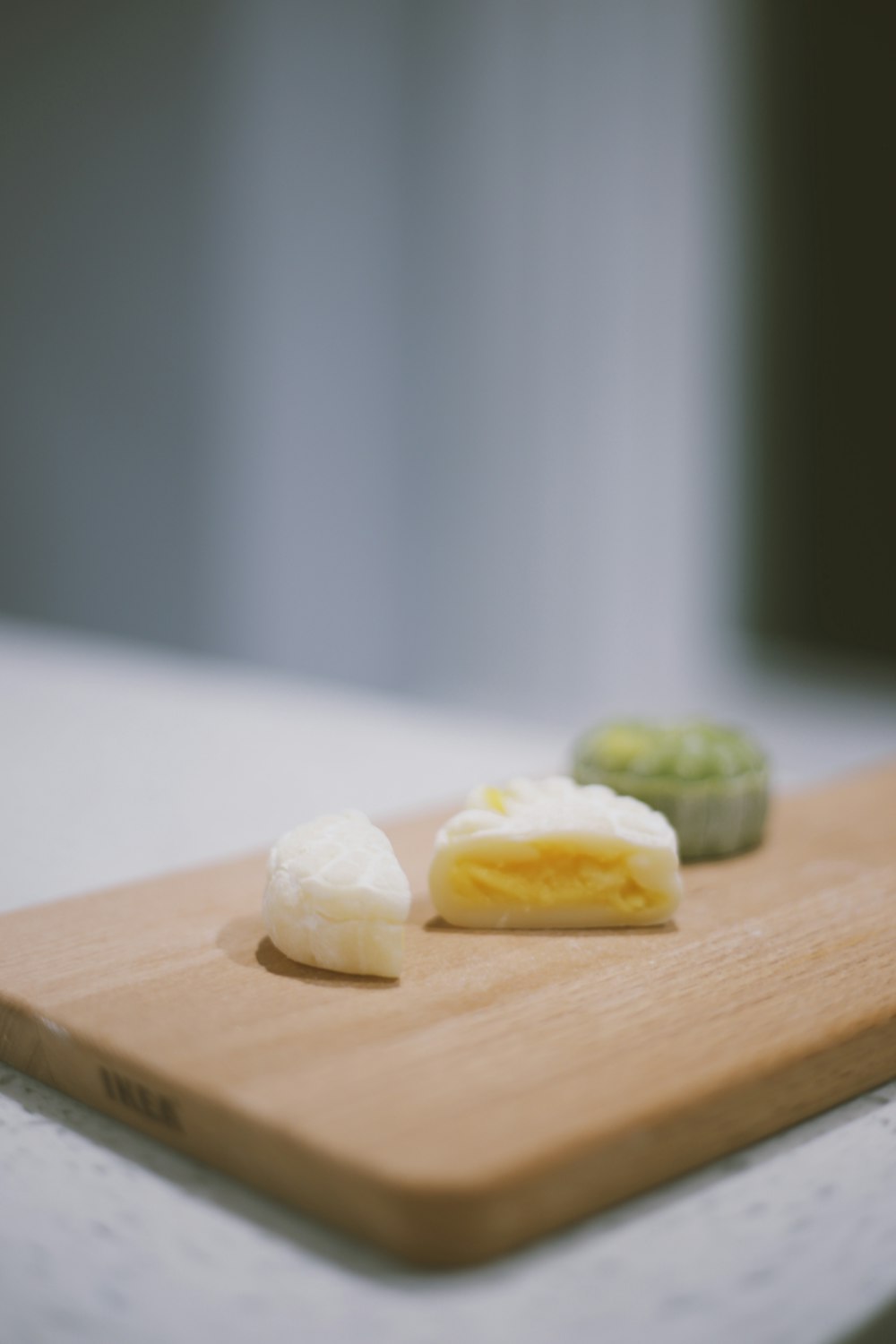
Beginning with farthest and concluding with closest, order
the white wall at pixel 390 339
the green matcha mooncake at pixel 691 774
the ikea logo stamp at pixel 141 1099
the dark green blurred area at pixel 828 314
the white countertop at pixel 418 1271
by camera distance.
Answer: the dark green blurred area at pixel 828 314 → the white wall at pixel 390 339 → the green matcha mooncake at pixel 691 774 → the ikea logo stamp at pixel 141 1099 → the white countertop at pixel 418 1271

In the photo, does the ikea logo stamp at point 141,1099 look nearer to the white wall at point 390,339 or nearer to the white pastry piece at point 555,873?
the white pastry piece at point 555,873

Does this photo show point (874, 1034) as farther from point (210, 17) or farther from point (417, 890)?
point (210, 17)

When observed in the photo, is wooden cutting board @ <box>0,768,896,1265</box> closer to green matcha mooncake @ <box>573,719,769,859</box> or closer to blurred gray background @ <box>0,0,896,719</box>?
green matcha mooncake @ <box>573,719,769,859</box>

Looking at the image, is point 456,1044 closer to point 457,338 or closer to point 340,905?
point 340,905

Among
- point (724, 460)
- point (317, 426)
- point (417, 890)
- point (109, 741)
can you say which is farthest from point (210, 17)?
point (417, 890)

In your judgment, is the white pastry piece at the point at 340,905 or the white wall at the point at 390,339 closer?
Result: the white pastry piece at the point at 340,905

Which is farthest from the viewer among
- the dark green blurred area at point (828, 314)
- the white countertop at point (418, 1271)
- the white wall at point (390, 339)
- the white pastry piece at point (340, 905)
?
the dark green blurred area at point (828, 314)

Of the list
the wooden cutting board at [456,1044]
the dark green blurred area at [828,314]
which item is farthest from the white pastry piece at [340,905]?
the dark green blurred area at [828,314]

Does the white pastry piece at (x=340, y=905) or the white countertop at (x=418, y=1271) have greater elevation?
the white pastry piece at (x=340, y=905)
